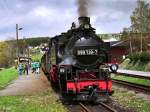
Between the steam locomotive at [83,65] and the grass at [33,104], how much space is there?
38.1 inches

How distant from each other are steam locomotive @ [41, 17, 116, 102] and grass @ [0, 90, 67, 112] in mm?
969

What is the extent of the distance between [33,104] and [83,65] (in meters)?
2.88

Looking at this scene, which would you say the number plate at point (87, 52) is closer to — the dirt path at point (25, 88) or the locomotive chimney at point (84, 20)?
the locomotive chimney at point (84, 20)

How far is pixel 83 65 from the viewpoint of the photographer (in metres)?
20.0

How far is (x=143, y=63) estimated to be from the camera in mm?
53406

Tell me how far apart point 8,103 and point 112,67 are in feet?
17.1

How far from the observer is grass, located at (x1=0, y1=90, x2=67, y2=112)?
17.5 meters

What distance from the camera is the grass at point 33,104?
1755 cm

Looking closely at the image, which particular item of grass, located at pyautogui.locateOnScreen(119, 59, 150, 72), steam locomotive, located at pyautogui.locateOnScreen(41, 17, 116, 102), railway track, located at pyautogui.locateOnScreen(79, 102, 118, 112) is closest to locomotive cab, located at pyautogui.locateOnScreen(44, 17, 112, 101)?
steam locomotive, located at pyautogui.locateOnScreen(41, 17, 116, 102)

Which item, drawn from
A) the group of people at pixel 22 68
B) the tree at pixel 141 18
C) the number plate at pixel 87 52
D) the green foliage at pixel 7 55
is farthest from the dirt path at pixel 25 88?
the green foliage at pixel 7 55

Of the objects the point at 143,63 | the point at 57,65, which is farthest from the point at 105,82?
the point at 143,63

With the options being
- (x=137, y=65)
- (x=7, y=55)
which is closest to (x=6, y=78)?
(x=137, y=65)

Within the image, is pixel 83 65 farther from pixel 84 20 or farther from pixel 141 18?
pixel 141 18

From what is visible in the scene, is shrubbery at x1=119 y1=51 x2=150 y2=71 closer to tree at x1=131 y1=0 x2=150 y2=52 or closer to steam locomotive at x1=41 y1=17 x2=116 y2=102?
steam locomotive at x1=41 y1=17 x2=116 y2=102
